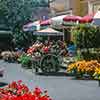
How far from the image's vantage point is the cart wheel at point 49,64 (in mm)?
21359

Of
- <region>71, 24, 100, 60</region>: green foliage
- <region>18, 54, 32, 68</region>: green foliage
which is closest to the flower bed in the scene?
<region>71, 24, 100, 60</region>: green foliage

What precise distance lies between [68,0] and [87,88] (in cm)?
2101

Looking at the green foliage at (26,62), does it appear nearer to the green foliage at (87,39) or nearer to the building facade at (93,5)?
the green foliage at (87,39)

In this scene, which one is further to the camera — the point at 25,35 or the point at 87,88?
the point at 25,35

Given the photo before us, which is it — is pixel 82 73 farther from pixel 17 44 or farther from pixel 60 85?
pixel 17 44

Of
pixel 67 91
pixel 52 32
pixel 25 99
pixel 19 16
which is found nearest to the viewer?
pixel 25 99

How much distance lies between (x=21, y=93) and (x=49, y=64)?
12760mm

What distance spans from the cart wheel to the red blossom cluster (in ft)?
40.0

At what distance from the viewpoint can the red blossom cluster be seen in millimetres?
7616

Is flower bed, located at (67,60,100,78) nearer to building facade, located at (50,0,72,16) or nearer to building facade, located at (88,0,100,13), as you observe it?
building facade, located at (88,0,100,13)

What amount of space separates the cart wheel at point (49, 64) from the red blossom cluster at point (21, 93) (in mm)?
12187

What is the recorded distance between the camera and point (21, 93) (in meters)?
8.64

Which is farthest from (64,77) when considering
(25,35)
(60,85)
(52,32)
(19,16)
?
(19,16)

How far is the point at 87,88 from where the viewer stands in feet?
50.8
